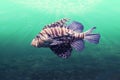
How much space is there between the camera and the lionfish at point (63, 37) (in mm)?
3979

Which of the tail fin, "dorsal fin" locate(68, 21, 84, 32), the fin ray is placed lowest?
the fin ray

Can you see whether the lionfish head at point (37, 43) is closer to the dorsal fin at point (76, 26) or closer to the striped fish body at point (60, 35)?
the striped fish body at point (60, 35)

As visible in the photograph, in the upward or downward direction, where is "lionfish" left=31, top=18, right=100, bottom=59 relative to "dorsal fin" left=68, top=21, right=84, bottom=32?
downward

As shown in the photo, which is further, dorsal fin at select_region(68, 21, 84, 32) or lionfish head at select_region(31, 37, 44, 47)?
dorsal fin at select_region(68, 21, 84, 32)

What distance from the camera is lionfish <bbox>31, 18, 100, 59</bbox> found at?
3979 mm

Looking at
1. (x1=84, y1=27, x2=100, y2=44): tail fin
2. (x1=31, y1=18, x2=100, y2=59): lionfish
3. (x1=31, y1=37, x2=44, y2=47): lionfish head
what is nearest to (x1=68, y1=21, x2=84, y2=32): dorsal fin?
(x1=31, y1=18, x2=100, y2=59): lionfish

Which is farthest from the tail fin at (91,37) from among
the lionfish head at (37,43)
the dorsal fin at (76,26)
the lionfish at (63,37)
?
the lionfish head at (37,43)

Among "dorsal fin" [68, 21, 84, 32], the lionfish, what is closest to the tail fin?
the lionfish

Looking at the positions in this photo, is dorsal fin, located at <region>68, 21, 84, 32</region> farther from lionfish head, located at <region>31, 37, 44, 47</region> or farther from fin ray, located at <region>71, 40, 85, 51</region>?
lionfish head, located at <region>31, 37, 44, 47</region>

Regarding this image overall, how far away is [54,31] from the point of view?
13.0 ft

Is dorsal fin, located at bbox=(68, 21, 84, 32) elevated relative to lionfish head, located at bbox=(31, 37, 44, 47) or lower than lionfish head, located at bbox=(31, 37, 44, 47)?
elevated

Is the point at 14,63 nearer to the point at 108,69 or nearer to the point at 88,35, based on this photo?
the point at 108,69

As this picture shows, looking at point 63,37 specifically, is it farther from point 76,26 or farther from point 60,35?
point 76,26

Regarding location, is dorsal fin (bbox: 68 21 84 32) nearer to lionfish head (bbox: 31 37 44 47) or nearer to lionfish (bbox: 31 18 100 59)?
lionfish (bbox: 31 18 100 59)
